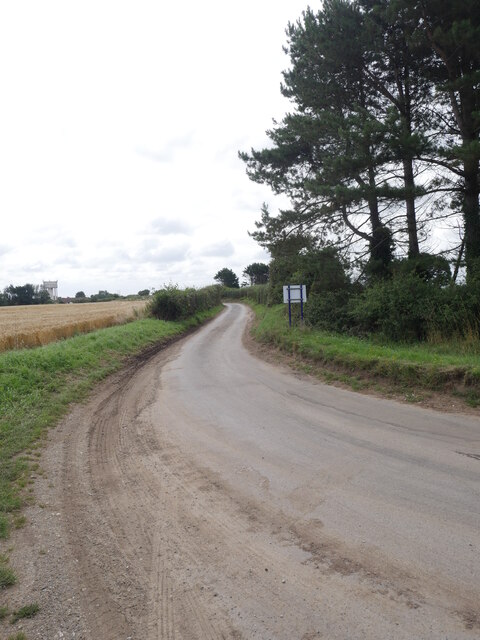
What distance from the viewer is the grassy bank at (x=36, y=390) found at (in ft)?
17.6

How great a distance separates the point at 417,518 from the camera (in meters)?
3.99

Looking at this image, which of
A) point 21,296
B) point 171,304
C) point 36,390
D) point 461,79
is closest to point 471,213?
point 461,79

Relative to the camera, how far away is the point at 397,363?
9344mm

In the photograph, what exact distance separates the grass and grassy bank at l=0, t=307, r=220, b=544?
621 cm

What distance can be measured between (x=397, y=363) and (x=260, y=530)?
632 centimetres

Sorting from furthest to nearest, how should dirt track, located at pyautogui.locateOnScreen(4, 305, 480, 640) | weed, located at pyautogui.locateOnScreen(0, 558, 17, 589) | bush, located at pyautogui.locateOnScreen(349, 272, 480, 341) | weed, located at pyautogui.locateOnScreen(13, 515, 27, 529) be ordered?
1. bush, located at pyautogui.locateOnScreen(349, 272, 480, 341)
2. weed, located at pyautogui.locateOnScreen(13, 515, 27, 529)
3. weed, located at pyautogui.locateOnScreen(0, 558, 17, 589)
4. dirt track, located at pyautogui.locateOnScreen(4, 305, 480, 640)

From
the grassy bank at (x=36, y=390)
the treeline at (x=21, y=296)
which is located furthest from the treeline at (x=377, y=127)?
the treeline at (x=21, y=296)

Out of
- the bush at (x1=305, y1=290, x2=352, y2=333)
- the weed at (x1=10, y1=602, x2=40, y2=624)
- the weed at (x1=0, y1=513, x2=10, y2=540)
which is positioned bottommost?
the weed at (x1=10, y1=602, x2=40, y2=624)

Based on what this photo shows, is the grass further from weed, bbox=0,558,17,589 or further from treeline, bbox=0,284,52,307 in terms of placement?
treeline, bbox=0,284,52,307

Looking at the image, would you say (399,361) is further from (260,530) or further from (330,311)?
(330,311)

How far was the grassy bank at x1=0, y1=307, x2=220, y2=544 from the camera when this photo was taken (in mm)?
5359

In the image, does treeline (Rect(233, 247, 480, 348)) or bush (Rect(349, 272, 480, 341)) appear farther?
treeline (Rect(233, 247, 480, 348))

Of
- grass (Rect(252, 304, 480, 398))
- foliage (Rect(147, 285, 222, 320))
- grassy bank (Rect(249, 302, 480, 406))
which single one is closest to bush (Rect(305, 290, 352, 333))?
grass (Rect(252, 304, 480, 398))

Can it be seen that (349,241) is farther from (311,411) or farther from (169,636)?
(169,636)
